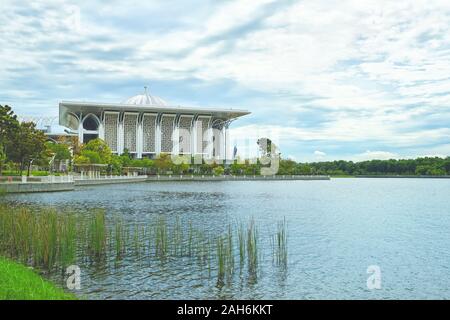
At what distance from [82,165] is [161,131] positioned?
4510 cm

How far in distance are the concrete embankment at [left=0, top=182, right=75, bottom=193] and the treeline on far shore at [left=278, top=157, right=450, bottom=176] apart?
57.5 m

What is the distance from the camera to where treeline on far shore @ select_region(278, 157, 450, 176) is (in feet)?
322

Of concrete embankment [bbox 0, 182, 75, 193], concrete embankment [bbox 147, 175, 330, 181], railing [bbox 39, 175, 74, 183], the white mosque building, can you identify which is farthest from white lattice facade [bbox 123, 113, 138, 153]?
concrete embankment [bbox 0, 182, 75, 193]

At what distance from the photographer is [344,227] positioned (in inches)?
761

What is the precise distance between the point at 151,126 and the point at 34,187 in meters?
67.6

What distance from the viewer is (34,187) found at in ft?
111

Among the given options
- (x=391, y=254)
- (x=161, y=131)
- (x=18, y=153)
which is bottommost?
(x=391, y=254)

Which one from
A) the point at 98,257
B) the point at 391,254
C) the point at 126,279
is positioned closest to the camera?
the point at 126,279

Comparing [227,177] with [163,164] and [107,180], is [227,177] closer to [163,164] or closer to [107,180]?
[163,164]

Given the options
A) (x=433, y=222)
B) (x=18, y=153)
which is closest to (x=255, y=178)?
(x=18, y=153)

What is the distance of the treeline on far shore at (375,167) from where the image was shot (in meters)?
98.0

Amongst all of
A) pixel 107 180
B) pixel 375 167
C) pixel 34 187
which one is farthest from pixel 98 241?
pixel 375 167
